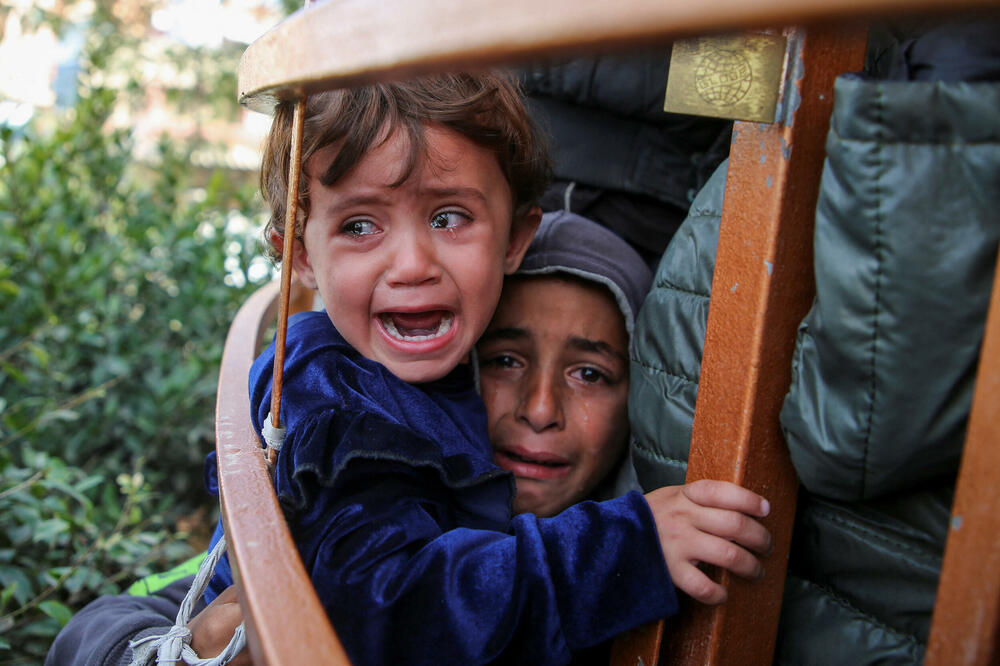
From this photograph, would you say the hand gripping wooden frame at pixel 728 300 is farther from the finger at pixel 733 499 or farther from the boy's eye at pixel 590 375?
the boy's eye at pixel 590 375

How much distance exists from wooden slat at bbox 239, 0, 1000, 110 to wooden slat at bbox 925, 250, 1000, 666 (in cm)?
32

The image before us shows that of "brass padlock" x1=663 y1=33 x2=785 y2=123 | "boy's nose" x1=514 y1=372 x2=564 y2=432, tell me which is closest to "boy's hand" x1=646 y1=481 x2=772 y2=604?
"brass padlock" x1=663 y1=33 x2=785 y2=123

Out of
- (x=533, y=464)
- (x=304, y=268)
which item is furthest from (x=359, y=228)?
(x=533, y=464)

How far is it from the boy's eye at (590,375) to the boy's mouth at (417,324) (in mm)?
361

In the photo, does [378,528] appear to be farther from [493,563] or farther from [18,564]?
[18,564]

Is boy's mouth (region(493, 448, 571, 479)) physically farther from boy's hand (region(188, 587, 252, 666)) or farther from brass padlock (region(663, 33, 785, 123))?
brass padlock (region(663, 33, 785, 123))

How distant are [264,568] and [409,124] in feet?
2.75

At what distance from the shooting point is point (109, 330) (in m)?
3.10

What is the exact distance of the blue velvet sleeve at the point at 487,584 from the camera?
1105 mm

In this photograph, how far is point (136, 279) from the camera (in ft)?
10.9

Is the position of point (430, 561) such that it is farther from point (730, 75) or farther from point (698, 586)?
point (730, 75)

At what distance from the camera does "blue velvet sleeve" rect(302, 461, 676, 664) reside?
1105 millimetres

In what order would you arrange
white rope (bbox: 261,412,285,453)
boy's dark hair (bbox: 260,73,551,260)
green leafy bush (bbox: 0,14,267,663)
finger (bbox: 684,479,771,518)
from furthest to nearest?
1. green leafy bush (bbox: 0,14,267,663)
2. boy's dark hair (bbox: 260,73,551,260)
3. white rope (bbox: 261,412,285,453)
4. finger (bbox: 684,479,771,518)

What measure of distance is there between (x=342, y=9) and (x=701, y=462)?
705 mm
